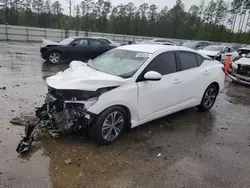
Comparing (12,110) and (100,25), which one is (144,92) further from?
(100,25)

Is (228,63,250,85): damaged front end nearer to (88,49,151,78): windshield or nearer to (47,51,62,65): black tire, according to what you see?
(88,49,151,78): windshield

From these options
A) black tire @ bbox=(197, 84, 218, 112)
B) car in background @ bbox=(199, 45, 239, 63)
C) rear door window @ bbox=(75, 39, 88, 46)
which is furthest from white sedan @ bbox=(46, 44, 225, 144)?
car in background @ bbox=(199, 45, 239, 63)

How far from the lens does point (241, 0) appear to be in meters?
47.2

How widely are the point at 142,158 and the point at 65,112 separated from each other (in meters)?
1.41

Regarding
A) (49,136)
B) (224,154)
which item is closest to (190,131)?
(224,154)

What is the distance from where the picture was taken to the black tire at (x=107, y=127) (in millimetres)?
3359

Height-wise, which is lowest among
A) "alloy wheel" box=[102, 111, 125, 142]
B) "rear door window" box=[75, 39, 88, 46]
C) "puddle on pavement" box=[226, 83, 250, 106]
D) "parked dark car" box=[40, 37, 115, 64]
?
"puddle on pavement" box=[226, 83, 250, 106]

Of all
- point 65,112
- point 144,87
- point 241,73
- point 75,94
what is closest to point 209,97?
point 144,87

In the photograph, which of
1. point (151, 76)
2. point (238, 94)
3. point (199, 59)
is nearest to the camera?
point (151, 76)

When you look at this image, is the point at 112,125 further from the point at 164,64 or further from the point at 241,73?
the point at 241,73

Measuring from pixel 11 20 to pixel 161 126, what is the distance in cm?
4448

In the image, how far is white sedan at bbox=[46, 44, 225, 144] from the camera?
3324 mm

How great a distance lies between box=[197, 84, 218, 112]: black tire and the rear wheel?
8597mm

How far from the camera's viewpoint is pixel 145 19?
167 feet
